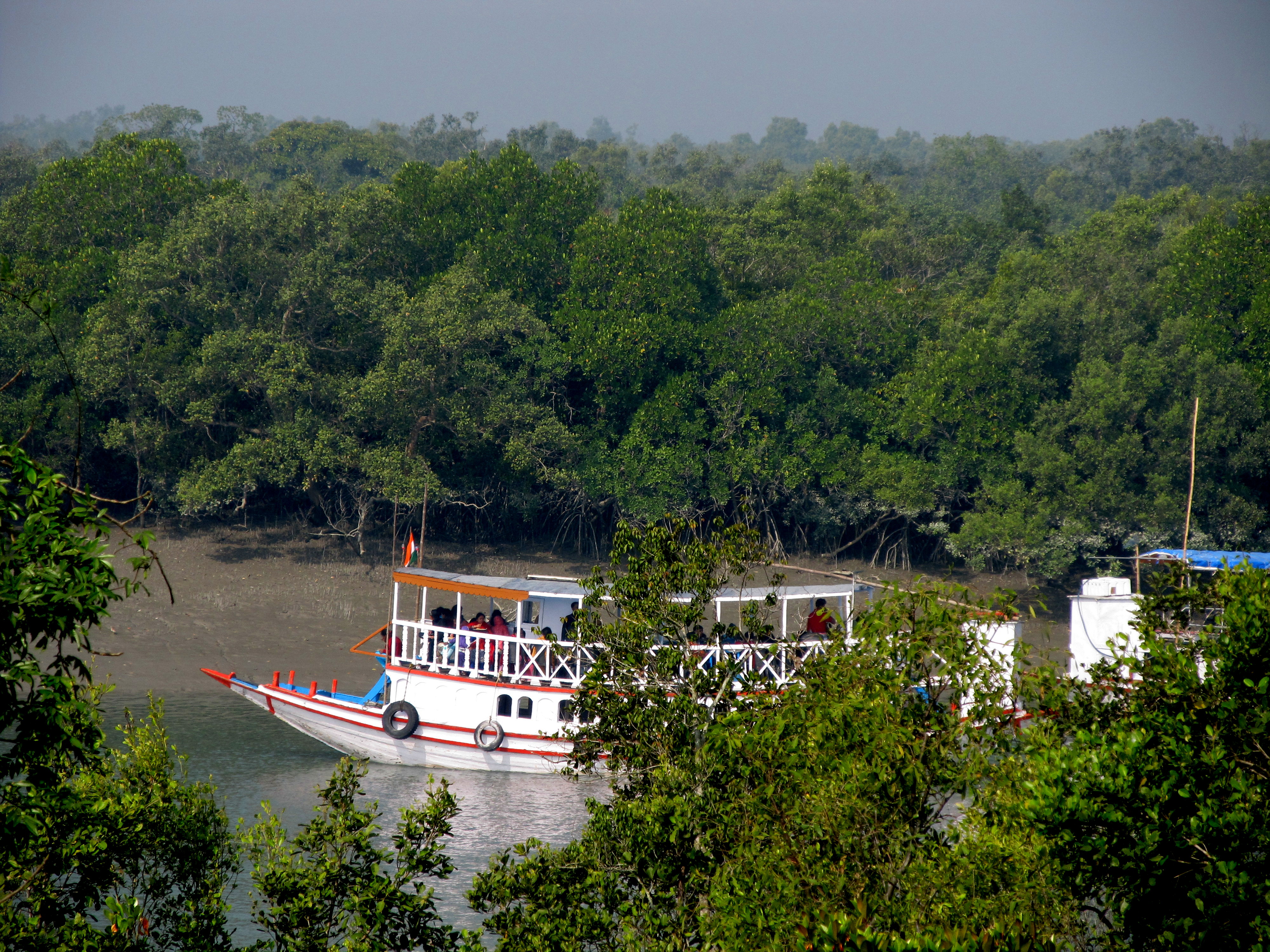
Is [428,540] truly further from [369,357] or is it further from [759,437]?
[759,437]

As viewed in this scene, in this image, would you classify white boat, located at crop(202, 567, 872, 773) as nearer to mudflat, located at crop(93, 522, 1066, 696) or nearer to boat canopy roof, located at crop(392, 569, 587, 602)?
boat canopy roof, located at crop(392, 569, 587, 602)

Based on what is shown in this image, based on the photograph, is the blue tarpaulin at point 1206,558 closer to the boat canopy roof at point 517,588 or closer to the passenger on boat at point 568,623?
the boat canopy roof at point 517,588

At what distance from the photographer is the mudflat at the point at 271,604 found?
30.4 meters

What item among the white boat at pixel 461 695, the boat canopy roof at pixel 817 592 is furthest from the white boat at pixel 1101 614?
the white boat at pixel 461 695

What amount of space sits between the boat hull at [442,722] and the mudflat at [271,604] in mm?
5543

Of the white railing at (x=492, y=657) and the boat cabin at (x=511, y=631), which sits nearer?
the boat cabin at (x=511, y=631)

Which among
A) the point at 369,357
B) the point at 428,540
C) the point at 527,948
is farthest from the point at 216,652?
the point at 527,948

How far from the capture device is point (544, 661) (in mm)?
24219

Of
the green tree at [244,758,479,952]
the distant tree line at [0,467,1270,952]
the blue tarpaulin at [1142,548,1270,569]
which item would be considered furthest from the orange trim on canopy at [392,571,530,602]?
the green tree at [244,758,479,952]

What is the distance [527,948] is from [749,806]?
198cm

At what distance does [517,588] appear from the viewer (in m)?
23.8

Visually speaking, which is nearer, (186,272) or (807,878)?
A: (807,878)

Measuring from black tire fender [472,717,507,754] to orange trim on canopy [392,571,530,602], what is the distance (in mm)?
2685

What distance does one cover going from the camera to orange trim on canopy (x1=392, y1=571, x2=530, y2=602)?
23266 millimetres
